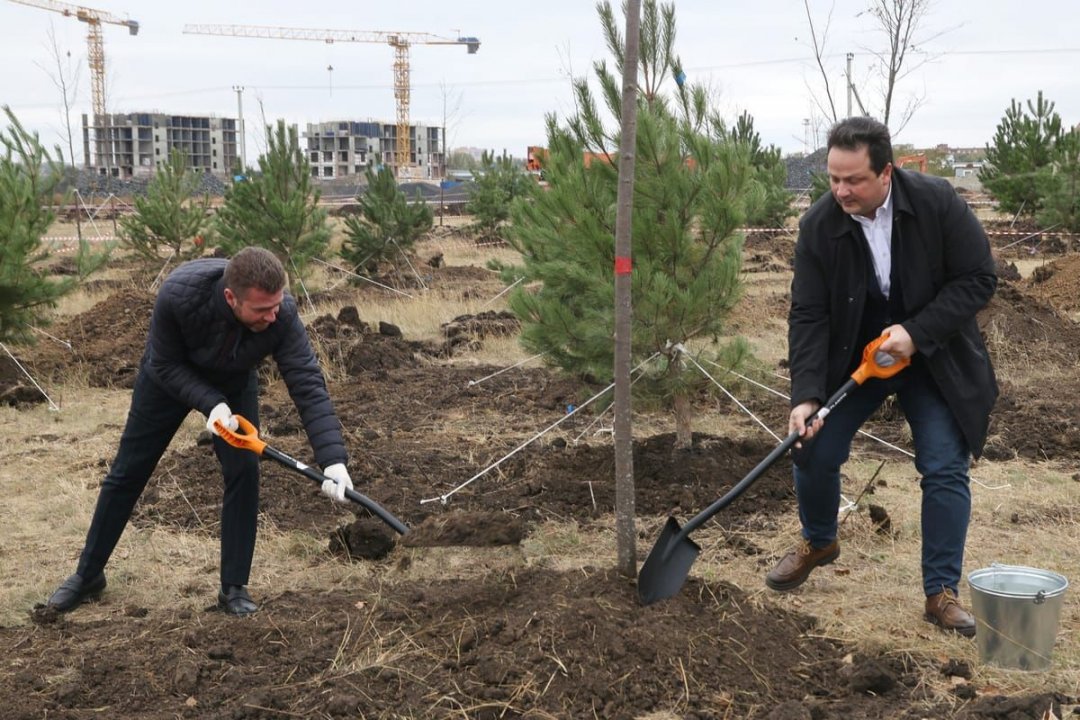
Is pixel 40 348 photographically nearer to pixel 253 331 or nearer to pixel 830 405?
pixel 253 331

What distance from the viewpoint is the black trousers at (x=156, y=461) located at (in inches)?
167

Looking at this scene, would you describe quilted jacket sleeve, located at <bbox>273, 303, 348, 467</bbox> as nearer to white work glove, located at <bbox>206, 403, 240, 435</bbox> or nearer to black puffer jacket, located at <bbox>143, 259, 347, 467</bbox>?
black puffer jacket, located at <bbox>143, 259, 347, 467</bbox>

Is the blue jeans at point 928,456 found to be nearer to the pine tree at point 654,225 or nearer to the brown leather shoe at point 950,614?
the brown leather shoe at point 950,614

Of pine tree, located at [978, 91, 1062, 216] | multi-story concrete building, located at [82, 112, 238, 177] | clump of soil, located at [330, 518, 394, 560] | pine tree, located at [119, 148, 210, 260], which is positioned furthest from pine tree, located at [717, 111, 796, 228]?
multi-story concrete building, located at [82, 112, 238, 177]

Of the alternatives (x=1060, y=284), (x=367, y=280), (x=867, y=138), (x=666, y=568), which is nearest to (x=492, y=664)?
(x=666, y=568)

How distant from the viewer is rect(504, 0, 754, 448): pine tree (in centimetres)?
552

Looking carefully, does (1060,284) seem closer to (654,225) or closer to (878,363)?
(654,225)

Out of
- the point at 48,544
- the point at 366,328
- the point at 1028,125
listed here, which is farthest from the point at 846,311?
the point at 1028,125

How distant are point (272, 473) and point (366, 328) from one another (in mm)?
4816

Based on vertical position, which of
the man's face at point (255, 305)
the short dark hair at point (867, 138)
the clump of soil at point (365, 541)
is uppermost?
the short dark hair at point (867, 138)

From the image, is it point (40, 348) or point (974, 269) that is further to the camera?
point (40, 348)

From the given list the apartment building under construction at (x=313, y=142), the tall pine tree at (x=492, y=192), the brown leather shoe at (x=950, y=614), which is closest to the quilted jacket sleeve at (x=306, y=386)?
the brown leather shoe at (x=950, y=614)

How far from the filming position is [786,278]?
1667 centimetres

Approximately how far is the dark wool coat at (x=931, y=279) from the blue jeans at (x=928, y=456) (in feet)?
0.24
